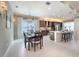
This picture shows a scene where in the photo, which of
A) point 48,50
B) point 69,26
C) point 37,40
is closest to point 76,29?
point 69,26

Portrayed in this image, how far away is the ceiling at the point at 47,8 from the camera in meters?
2.74

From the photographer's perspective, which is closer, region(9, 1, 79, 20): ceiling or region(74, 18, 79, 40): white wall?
region(9, 1, 79, 20): ceiling

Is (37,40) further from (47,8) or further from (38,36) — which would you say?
(47,8)

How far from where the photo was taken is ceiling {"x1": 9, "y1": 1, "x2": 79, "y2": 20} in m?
2.74

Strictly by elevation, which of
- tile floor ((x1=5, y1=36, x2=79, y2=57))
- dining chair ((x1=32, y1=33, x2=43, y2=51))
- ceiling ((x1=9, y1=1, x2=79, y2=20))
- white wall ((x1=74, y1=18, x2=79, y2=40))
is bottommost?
tile floor ((x1=5, y1=36, x2=79, y2=57))

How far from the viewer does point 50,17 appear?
2896 millimetres

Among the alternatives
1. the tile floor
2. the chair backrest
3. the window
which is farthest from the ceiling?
the tile floor

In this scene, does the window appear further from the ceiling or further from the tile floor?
the tile floor

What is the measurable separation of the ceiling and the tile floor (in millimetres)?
585

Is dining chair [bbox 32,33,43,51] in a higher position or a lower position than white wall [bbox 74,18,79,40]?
lower

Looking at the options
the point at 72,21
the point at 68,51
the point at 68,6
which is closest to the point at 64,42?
the point at 68,51

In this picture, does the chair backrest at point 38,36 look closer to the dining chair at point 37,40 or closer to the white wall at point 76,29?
the dining chair at point 37,40

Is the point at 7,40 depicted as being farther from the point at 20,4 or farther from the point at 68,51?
the point at 68,51

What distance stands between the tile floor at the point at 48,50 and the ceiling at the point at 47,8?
0.59 m
